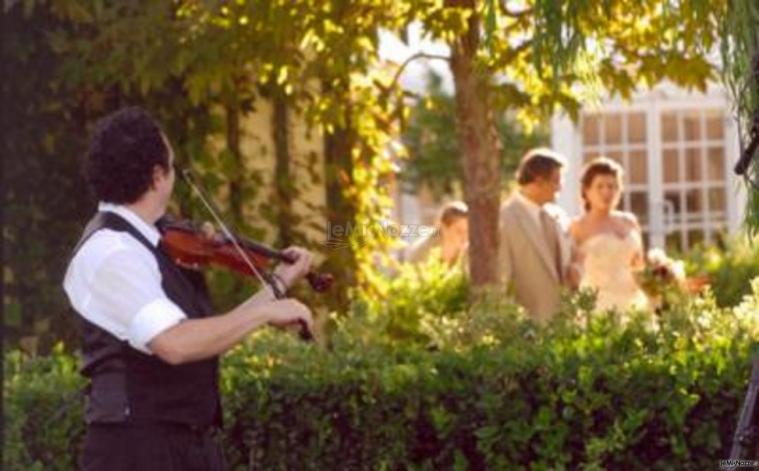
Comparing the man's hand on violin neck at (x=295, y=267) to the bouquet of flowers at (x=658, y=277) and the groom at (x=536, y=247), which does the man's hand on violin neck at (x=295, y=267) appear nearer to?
the groom at (x=536, y=247)

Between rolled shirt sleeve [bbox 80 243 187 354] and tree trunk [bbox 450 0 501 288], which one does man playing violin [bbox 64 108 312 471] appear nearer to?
rolled shirt sleeve [bbox 80 243 187 354]

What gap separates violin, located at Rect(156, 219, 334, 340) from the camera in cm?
533

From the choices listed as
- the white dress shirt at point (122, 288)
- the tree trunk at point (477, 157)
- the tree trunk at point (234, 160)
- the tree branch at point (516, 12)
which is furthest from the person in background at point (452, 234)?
the white dress shirt at point (122, 288)

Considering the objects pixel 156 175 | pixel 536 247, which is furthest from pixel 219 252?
pixel 536 247

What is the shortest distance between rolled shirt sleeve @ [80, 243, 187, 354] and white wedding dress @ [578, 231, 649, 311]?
6.13 metres

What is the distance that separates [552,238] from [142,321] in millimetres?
5876

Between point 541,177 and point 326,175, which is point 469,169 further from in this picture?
point 326,175

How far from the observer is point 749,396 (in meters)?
4.89

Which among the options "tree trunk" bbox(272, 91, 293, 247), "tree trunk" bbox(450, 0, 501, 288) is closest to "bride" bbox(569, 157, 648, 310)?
"tree trunk" bbox(450, 0, 501, 288)

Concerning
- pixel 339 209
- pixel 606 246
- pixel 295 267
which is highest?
pixel 339 209

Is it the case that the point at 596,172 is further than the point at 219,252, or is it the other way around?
the point at 596,172

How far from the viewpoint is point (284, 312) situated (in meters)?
5.18

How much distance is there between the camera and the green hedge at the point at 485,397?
6500 mm

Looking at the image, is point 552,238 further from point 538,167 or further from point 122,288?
point 122,288
